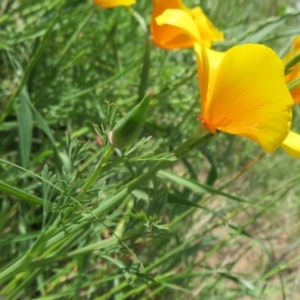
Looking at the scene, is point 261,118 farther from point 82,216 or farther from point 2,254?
point 2,254

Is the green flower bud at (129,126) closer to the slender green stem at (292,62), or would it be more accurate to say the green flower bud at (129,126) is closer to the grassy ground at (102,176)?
the grassy ground at (102,176)

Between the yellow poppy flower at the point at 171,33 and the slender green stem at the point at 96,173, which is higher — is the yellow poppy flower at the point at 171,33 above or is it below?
below

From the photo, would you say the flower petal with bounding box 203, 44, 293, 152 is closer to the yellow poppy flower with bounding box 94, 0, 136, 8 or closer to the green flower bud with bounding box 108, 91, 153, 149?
the green flower bud with bounding box 108, 91, 153, 149

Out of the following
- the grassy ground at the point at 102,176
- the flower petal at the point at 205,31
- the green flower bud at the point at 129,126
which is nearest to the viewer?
the green flower bud at the point at 129,126

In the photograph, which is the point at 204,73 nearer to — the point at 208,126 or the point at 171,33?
the point at 208,126

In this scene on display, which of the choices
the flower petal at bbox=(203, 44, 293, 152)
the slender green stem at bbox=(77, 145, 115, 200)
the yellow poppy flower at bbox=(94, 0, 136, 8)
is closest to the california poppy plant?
the flower petal at bbox=(203, 44, 293, 152)

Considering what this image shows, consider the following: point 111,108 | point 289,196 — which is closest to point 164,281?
point 111,108

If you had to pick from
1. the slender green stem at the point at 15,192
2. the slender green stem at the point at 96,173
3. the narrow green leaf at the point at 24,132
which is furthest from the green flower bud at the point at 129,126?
the narrow green leaf at the point at 24,132
